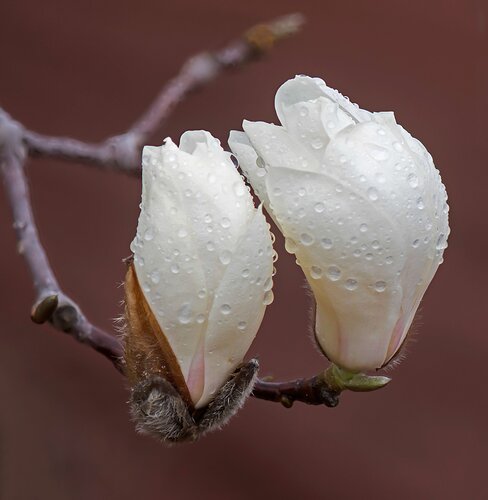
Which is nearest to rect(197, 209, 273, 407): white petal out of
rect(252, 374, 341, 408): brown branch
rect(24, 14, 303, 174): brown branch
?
rect(252, 374, 341, 408): brown branch

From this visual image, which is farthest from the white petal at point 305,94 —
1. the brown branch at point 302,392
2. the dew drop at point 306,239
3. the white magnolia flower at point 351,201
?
the brown branch at point 302,392

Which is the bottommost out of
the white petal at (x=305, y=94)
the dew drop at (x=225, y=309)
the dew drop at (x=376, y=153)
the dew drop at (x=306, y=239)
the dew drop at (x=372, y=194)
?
the dew drop at (x=225, y=309)

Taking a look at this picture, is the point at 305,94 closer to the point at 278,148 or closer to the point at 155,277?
the point at 278,148

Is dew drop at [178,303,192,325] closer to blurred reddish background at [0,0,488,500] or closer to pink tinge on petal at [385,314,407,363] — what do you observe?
pink tinge on petal at [385,314,407,363]

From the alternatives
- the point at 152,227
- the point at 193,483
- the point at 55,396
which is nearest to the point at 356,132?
the point at 152,227

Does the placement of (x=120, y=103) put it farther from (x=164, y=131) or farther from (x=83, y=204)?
(x=83, y=204)

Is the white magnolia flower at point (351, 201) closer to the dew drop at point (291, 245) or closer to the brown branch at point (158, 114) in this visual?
the dew drop at point (291, 245)

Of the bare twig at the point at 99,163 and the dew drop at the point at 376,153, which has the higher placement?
the dew drop at the point at 376,153
